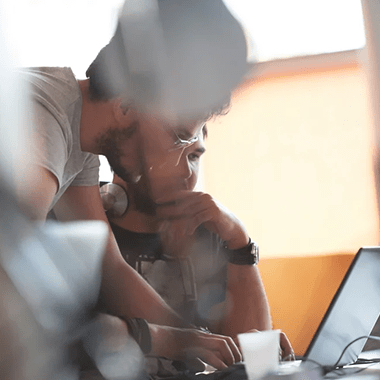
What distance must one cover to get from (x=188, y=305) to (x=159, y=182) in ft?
0.92

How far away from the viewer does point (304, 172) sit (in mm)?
1249

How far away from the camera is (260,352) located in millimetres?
1051

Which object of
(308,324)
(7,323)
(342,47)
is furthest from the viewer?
(342,47)

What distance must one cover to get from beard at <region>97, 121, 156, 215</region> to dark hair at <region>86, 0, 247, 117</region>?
0.26 feet

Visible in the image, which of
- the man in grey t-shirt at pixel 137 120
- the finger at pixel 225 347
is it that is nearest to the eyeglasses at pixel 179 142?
the man in grey t-shirt at pixel 137 120

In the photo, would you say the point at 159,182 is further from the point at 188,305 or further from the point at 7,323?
the point at 7,323

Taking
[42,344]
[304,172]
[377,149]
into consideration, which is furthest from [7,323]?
[377,149]

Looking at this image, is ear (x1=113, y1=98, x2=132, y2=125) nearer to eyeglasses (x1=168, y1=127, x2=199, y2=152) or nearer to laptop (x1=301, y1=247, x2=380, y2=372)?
eyeglasses (x1=168, y1=127, x2=199, y2=152)

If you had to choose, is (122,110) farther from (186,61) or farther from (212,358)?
(212,358)

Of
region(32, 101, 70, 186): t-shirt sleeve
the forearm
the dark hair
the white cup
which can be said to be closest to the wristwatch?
the forearm

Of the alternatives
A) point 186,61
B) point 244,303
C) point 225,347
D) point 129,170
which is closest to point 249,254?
point 244,303

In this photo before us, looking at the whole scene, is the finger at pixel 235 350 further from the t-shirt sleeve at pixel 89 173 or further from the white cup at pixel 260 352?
the t-shirt sleeve at pixel 89 173

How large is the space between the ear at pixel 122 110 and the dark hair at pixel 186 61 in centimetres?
1

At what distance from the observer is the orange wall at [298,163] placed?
1.22m
